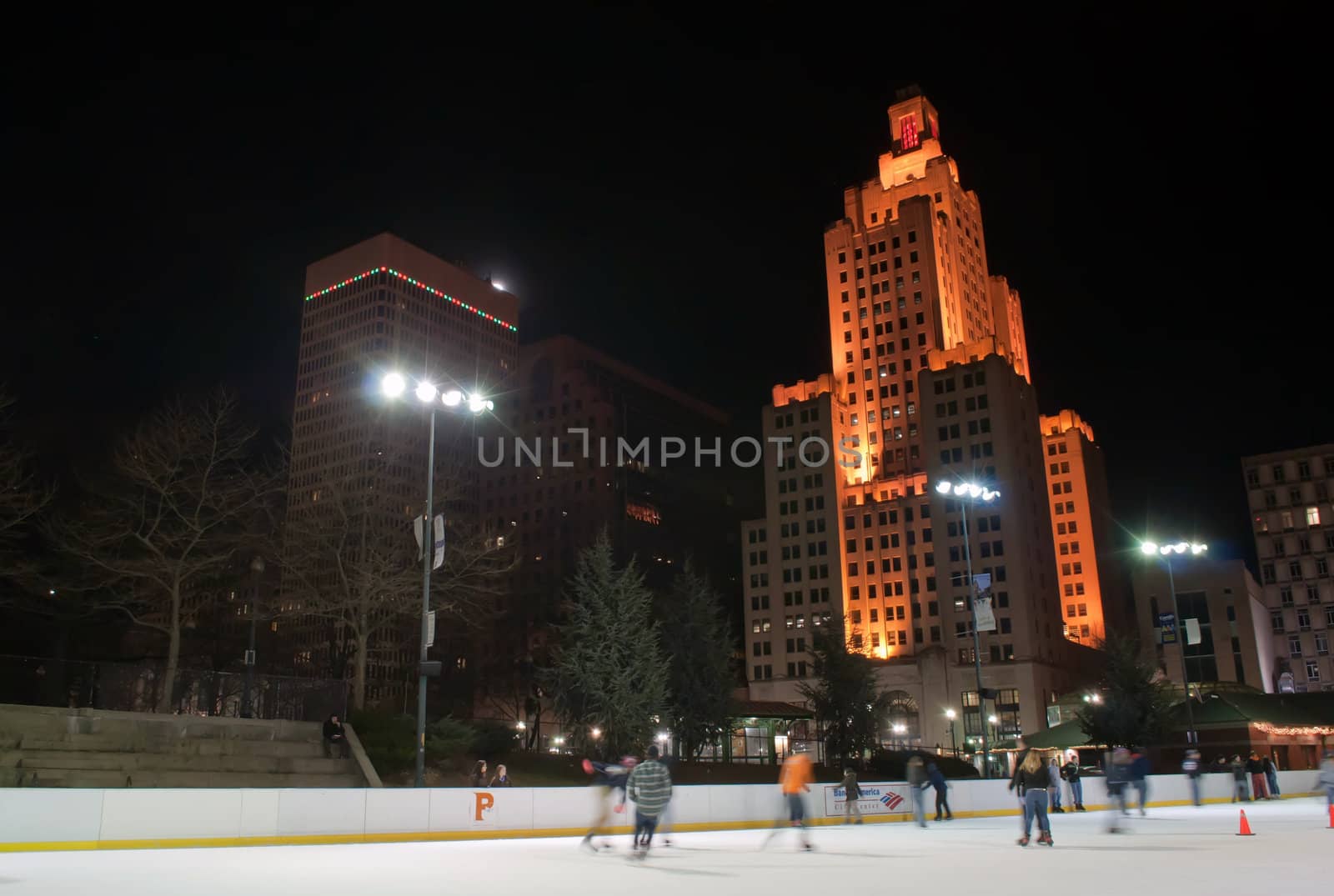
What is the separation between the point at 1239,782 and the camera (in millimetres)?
34906

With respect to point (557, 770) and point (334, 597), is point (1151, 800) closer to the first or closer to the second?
point (557, 770)

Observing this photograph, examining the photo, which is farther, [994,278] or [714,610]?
[994,278]

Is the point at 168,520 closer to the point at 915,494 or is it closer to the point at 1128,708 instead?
the point at 1128,708

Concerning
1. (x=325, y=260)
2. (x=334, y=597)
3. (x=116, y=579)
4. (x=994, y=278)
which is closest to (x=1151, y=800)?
(x=334, y=597)

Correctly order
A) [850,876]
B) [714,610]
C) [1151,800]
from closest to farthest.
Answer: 1. [850,876]
2. [1151,800]
3. [714,610]

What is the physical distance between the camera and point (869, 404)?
426 ft

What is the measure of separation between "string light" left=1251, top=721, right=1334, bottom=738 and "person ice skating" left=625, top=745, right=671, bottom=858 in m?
52.5

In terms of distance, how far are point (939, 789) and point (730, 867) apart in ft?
49.5

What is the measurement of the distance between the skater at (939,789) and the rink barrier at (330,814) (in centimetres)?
216

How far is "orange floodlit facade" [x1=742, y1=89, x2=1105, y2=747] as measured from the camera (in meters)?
106

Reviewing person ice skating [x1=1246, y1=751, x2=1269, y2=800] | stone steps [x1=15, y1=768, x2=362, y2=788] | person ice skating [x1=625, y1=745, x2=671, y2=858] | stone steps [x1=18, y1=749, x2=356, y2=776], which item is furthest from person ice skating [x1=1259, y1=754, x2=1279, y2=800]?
stone steps [x1=18, y1=749, x2=356, y2=776]

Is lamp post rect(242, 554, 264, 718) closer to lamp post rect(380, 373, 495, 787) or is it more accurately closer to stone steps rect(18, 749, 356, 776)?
stone steps rect(18, 749, 356, 776)

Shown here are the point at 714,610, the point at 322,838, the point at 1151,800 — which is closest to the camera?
the point at 322,838

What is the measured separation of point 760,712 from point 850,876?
1963 inches
